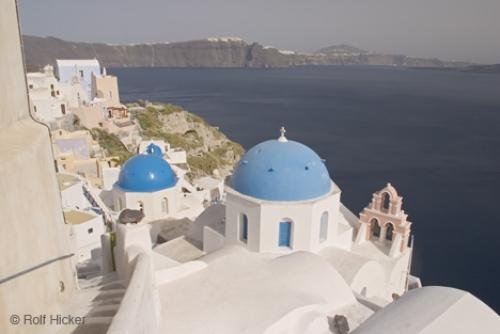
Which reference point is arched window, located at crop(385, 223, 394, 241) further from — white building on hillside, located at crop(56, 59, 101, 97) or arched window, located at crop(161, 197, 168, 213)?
white building on hillside, located at crop(56, 59, 101, 97)

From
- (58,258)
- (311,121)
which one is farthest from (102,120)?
(311,121)

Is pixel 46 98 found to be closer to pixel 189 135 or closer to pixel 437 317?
pixel 189 135

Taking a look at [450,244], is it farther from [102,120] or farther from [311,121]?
[311,121]

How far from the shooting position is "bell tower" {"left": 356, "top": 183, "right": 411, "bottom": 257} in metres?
15.9

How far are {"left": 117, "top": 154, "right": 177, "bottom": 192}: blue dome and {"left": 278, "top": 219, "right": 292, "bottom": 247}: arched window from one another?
7.53 m

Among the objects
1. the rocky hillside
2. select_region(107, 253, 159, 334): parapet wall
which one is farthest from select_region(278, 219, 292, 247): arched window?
the rocky hillside

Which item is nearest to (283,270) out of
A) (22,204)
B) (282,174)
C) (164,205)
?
(282,174)

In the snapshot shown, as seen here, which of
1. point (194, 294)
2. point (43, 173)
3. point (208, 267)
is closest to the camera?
point (43, 173)

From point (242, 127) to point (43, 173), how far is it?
7165 cm

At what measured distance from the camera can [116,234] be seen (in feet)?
23.0

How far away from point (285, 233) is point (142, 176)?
26.9 feet

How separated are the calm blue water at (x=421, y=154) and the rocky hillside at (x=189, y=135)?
1011 centimetres

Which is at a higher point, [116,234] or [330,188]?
[116,234]

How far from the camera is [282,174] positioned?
41.0ft
